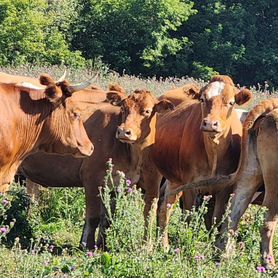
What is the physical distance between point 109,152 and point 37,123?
4.63 ft

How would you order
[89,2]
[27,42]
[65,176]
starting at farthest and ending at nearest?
1. [89,2]
2. [27,42]
3. [65,176]

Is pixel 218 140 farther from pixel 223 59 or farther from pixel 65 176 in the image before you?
pixel 223 59

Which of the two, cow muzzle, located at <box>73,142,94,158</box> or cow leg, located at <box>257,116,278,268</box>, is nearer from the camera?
cow leg, located at <box>257,116,278,268</box>

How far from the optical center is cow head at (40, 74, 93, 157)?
25.4ft

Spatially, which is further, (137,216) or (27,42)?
(27,42)

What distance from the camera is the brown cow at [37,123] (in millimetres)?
7574

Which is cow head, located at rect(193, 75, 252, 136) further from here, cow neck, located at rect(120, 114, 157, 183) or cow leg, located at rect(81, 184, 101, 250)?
cow leg, located at rect(81, 184, 101, 250)

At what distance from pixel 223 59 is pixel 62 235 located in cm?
2833

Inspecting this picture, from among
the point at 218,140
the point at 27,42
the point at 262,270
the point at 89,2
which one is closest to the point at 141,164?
the point at 218,140

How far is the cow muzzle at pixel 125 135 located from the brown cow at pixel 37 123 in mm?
471

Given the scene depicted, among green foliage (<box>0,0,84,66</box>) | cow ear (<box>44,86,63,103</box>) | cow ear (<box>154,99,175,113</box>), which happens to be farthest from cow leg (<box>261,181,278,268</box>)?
green foliage (<box>0,0,84,66</box>)

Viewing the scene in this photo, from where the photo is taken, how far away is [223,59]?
3700 cm

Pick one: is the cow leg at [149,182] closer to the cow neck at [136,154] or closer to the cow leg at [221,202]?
the cow neck at [136,154]

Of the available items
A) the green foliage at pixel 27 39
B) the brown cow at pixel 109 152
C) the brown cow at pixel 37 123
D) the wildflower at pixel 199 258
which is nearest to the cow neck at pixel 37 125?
the brown cow at pixel 37 123
